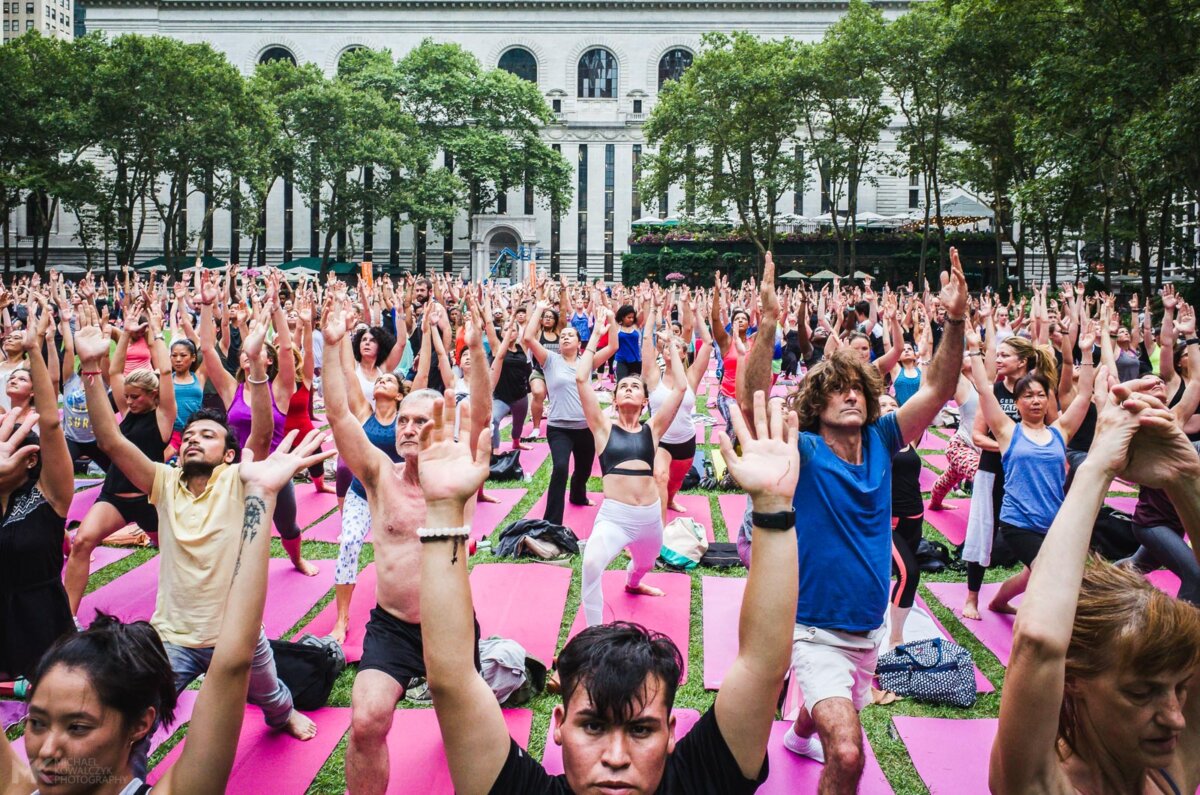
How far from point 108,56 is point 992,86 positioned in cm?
3198

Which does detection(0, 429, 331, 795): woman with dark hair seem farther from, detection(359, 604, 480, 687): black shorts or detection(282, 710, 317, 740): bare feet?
detection(282, 710, 317, 740): bare feet

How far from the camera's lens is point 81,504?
916cm

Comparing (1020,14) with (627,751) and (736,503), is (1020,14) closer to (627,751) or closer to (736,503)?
(736,503)

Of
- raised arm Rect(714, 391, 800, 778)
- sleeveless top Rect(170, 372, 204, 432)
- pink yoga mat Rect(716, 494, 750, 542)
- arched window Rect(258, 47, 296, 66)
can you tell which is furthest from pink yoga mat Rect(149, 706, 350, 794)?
arched window Rect(258, 47, 296, 66)

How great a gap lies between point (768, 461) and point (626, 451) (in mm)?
3718

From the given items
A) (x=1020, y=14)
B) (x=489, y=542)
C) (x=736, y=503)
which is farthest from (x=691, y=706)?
(x=1020, y=14)

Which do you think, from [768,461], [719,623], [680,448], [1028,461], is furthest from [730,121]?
[768,461]

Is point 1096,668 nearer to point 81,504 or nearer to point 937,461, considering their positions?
point 81,504

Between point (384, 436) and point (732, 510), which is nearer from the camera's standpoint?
point (384, 436)

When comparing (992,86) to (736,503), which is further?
(992,86)

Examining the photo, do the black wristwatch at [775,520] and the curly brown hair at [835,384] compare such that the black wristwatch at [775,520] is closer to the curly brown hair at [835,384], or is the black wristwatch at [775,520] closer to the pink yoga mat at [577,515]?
the curly brown hair at [835,384]

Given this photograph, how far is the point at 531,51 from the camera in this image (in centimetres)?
6091

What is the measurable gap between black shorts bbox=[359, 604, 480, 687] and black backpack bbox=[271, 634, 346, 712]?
1208 millimetres

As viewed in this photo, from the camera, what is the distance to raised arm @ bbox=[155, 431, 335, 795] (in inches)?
80.2
